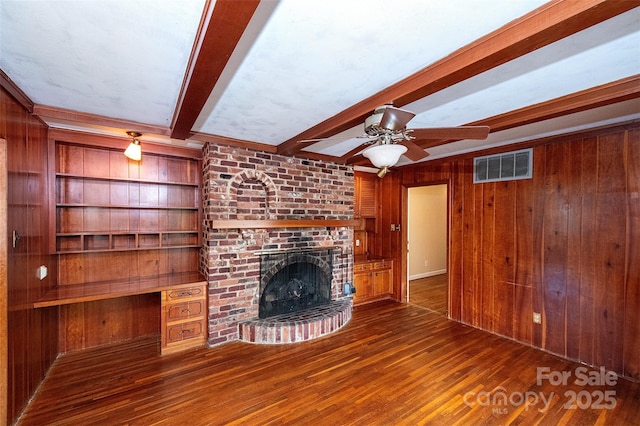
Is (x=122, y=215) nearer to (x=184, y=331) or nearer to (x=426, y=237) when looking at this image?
(x=184, y=331)

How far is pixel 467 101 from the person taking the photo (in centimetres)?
213

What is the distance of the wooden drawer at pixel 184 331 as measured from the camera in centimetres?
293

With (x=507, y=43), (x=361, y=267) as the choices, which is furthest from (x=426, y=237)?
(x=507, y=43)

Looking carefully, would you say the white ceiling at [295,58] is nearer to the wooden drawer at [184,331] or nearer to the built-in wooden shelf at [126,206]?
the built-in wooden shelf at [126,206]

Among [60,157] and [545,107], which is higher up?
[545,107]

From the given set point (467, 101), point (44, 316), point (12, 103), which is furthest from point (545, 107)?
point (44, 316)

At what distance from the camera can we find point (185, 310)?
9.84ft

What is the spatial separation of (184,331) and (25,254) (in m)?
1.53

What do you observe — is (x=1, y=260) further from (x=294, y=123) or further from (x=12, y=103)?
(x=294, y=123)

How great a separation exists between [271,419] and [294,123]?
246 centimetres

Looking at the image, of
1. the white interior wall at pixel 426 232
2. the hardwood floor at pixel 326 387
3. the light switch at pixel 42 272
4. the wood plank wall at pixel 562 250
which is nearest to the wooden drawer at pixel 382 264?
the wood plank wall at pixel 562 250

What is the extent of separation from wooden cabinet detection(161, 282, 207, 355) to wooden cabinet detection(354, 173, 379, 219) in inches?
112

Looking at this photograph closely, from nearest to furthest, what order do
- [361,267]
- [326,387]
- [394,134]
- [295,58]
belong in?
[295,58] → [394,134] → [326,387] → [361,267]

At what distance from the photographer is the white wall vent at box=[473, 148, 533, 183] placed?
3.22m
